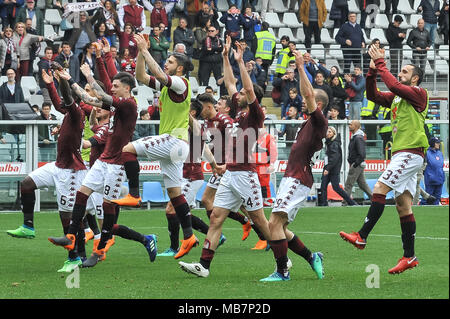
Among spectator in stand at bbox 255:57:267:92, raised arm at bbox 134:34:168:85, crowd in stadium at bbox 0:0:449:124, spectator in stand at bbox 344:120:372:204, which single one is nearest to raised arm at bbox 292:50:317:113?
raised arm at bbox 134:34:168:85

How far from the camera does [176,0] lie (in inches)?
1095

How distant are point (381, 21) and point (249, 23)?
818 centimetres

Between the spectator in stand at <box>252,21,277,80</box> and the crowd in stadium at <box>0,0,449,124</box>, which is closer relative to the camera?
the crowd in stadium at <box>0,0,449,124</box>

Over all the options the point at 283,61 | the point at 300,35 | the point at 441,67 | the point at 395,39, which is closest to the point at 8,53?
the point at 283,61

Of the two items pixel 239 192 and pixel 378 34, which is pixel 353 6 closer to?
pixel 378 34

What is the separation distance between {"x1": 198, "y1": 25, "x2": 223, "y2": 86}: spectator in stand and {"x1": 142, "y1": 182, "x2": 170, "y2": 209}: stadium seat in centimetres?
526

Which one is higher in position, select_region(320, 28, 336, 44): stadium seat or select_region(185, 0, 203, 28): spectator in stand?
select_region(185, 0, 203, 28): spectator in stand

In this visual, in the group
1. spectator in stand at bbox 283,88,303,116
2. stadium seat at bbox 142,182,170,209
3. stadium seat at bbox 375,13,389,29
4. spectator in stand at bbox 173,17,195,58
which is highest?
stadium seat at bbox 375,13,389,29

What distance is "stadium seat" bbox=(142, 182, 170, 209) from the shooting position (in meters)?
23.6

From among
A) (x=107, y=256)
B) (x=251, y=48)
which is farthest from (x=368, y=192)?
(x=107, y=256)

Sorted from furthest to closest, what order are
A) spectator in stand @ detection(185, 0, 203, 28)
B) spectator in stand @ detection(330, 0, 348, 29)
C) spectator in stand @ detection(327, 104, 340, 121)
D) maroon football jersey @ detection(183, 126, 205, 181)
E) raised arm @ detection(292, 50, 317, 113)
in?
spectator in stand @ detection(330, 0, 348, 29) → spectator in stand @ detection(185, 0, 203, 28) → spectator in stand @ detection(327, 104, 340, 121) → maroon football jersey @ detection(183, 126, 205, 181) → raised arm @ detection(292, 50, 317, 113)

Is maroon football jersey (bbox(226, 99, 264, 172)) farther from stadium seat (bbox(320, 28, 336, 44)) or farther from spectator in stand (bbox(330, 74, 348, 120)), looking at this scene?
stadium seat (bbox(320, 28, 336, 44))

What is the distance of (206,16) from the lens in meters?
28.2

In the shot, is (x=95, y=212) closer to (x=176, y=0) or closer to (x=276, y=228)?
(x=276, y=228)
